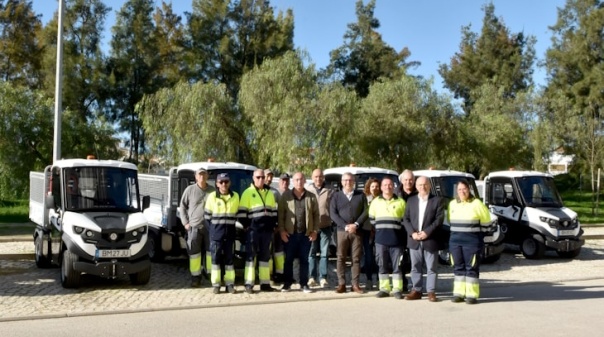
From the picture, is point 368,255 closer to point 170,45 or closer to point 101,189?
point 101,189

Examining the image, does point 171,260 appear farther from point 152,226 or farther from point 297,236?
point 297,236

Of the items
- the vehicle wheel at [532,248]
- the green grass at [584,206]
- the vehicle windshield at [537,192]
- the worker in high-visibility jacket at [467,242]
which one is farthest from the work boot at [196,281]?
the green grass at [584,206]

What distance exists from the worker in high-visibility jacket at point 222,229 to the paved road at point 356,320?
46.1 inches

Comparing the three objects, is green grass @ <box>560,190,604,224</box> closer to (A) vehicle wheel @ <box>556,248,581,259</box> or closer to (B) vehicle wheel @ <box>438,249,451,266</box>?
(A) vehicle wheel @ <box>556,248,581,259</box>

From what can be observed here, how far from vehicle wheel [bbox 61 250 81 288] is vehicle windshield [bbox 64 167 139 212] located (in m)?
1.03

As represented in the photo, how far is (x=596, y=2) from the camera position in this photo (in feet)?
166

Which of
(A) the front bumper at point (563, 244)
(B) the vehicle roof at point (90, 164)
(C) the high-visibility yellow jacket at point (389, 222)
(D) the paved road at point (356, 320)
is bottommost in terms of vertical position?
(D) the paved road at point (356, 320)

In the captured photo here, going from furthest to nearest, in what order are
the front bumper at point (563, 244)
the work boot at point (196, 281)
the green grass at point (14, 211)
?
the green grass at point (14, 211)
the front bumper at point (563, 244)
the work boot at point (196, 281)

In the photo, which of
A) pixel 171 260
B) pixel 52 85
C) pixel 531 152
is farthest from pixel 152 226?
pixel 52 85

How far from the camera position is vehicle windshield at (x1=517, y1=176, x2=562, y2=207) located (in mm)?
16859

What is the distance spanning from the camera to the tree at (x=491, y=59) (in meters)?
57.4

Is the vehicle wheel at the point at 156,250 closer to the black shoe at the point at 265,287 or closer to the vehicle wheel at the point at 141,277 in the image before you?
the vehicle wheel at the point at 141,277

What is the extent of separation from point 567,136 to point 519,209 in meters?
21.9

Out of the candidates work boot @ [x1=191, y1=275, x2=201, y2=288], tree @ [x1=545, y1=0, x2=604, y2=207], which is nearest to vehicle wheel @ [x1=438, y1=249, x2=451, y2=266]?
work boot @ [x1=191, y1=275, x2=201, y2=288]
